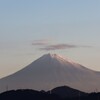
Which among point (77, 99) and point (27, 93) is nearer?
point (77, 99)

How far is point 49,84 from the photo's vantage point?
636 feet

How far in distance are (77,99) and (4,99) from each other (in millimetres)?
14847

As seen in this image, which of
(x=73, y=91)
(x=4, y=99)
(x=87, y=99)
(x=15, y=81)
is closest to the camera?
(x=87, y=99)

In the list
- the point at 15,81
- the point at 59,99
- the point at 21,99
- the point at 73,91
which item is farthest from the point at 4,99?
the point at 15,81

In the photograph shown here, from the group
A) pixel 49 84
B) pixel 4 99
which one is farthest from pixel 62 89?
pixel 4 99

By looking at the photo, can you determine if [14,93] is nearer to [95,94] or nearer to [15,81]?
[95,94]

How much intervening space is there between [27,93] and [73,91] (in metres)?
42.7

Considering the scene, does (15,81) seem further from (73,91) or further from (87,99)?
(87,99)

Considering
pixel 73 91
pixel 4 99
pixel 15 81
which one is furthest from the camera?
pixel 15 81

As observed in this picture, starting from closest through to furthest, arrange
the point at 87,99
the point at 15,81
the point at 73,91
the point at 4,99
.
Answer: the point at 87,99 < the point at 4,99 < the point at 73,91 < the point at 15,81

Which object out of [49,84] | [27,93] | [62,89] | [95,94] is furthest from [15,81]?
[95,94]

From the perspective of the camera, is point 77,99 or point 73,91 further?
point 73,91

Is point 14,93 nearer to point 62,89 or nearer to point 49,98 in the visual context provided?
point 49,98

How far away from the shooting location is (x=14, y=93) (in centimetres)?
11806
